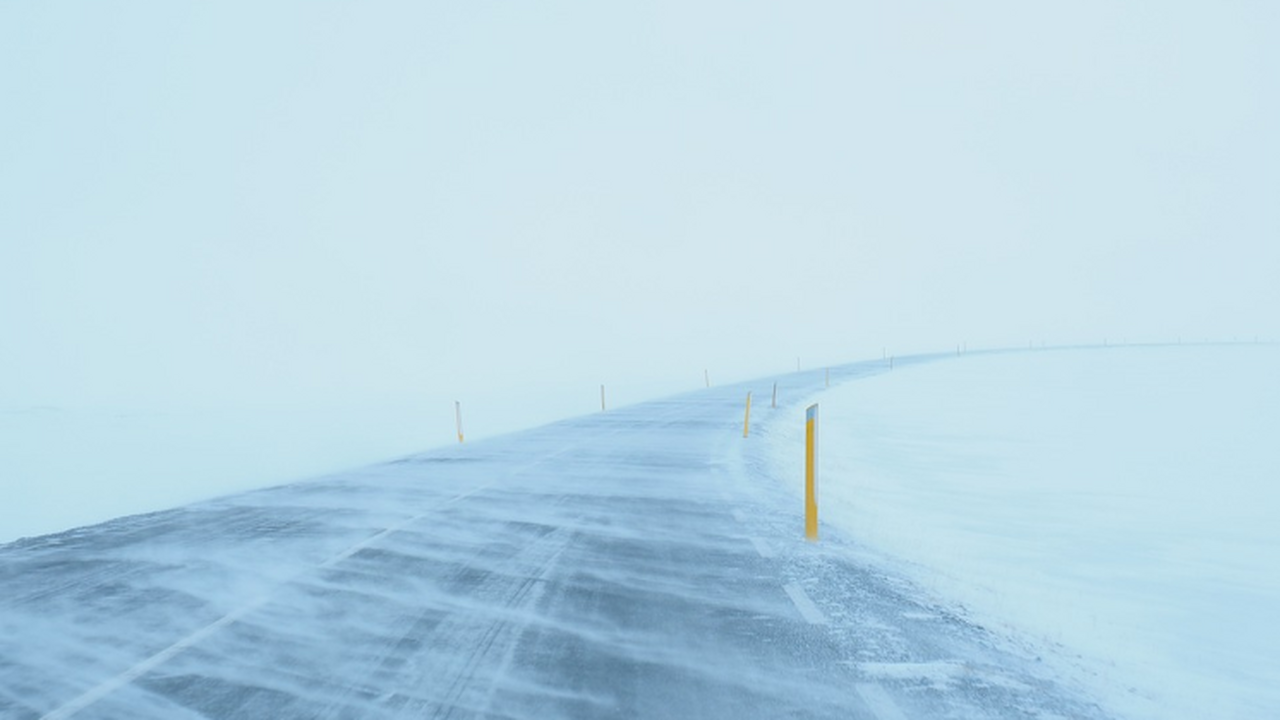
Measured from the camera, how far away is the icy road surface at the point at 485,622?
14.3 ft

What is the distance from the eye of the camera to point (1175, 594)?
745 centimetres

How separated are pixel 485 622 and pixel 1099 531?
862 cm

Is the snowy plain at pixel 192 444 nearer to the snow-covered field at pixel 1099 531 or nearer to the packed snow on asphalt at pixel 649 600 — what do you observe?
the packed snow on asphalt at pixel 649 600

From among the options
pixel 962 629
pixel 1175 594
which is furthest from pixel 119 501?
pixel 1175 594

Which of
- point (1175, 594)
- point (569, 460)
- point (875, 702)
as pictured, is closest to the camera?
point (875, 702)

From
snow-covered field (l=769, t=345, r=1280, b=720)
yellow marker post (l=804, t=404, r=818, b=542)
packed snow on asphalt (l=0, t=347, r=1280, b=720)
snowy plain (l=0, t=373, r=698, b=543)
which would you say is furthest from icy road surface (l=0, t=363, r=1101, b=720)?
snowy plain (l=0, t=373, r=698, b=543)

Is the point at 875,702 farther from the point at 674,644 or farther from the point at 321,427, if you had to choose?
the point at 321,427

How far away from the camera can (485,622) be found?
221 inches

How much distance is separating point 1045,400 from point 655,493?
2932 cm

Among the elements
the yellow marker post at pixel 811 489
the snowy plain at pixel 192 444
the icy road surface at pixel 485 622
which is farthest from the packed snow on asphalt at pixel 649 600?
the snowy plain at pixel 192 444

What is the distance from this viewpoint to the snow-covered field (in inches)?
213

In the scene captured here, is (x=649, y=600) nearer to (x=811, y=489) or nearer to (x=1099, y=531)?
(x=811, y=489)

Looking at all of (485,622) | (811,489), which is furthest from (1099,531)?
(485,622)

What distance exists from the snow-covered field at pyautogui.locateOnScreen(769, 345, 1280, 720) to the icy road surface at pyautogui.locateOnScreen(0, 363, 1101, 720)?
0.84 meters
